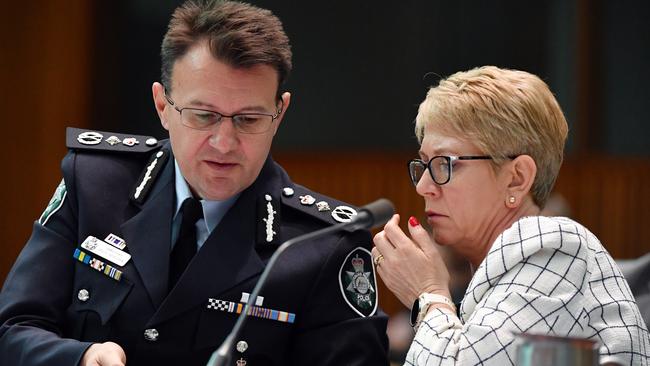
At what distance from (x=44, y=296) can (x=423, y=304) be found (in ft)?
2.78

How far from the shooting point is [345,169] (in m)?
5.75

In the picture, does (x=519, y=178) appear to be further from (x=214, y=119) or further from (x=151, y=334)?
(x=151, y=334)

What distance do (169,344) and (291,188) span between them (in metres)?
0.51

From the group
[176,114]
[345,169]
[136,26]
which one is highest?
[176,114]

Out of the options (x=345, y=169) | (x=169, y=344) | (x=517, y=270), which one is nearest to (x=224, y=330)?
(x=169, y=344)

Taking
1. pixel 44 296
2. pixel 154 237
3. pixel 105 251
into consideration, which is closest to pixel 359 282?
pixel 154 237

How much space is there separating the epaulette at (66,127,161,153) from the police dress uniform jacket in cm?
8

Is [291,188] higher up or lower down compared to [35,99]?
higher up

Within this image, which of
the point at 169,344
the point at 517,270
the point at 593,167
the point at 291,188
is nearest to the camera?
the point at 517,270

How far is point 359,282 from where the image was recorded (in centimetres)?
250

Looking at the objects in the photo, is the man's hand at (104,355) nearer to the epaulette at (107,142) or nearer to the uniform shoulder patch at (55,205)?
the uniform shoulder patch at (55,205)

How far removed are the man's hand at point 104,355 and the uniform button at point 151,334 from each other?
0.11 meters

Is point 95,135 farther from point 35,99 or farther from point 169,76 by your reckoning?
point 35,99

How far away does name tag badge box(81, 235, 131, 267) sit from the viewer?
2.48 metres
